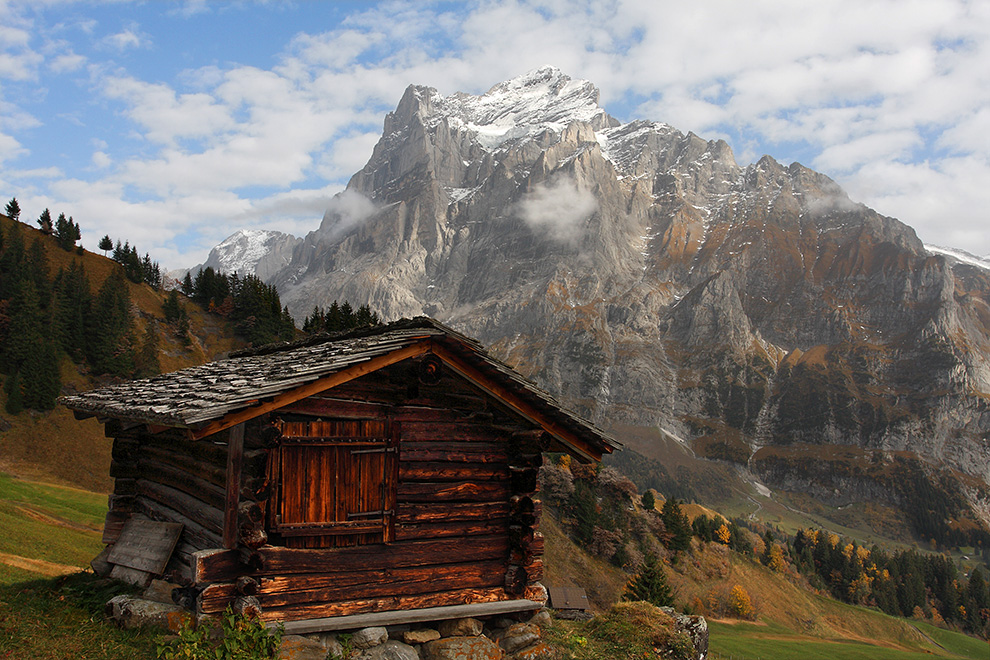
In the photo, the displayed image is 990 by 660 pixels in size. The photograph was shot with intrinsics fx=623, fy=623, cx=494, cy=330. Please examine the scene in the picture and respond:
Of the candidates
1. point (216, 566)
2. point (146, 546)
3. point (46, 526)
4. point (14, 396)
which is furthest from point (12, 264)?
point (216, 566)

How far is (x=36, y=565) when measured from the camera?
21.6m

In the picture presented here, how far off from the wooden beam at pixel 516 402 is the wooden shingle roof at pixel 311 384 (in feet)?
0.07

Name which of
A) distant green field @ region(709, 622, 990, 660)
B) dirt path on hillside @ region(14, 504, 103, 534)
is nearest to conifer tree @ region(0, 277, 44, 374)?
dirt path on hillside @ region(14, 504, 103, 534)

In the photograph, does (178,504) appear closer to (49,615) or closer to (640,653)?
(49,615)

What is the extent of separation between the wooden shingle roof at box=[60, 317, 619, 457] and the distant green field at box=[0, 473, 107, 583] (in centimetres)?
814

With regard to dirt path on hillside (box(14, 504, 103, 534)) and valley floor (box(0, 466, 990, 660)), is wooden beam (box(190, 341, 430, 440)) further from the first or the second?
dirt path on hillside (box(14, 504, 103, 534))

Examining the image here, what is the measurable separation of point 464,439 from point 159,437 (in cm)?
739

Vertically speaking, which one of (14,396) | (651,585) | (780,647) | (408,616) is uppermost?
(408,616)

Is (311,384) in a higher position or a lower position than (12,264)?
lower

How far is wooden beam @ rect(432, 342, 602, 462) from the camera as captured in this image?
479 inches

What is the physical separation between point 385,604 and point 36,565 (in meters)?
17.5

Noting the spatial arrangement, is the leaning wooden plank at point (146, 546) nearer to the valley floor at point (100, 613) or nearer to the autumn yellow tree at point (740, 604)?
the valley floor at point (100, 613)

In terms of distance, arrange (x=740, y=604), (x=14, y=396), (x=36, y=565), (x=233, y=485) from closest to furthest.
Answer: (x=233, y=485), (x=36, y=565), (x=14, y=396), (x=740, y=604)

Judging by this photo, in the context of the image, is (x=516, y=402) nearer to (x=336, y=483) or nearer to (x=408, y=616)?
(x=336, y=483)
